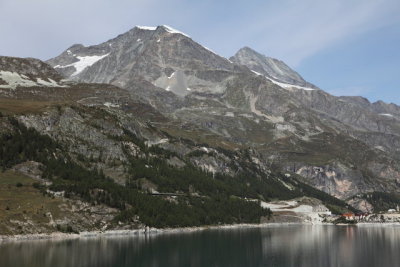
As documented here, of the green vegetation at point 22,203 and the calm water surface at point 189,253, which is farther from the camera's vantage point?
the green vegetation at point 22,203

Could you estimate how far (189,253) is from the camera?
449 ft

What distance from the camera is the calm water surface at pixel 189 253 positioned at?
11444 centimetres

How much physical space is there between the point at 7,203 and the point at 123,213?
46553mm

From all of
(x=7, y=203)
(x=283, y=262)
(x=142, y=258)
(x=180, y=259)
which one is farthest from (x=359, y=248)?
(x=7, y=203)

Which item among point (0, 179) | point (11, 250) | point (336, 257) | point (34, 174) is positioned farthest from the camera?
point (34, 174)

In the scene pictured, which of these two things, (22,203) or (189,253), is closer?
(189,253)

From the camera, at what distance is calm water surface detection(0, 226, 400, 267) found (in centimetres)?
11444

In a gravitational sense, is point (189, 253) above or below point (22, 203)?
below

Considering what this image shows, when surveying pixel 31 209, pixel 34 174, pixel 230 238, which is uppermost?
pixel 34 174

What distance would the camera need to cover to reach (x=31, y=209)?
16450 centimetres

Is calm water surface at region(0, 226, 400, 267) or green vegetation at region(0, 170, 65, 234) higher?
green vegetation at region(0, 170, 65, 234)

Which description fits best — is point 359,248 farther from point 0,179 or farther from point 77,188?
point 0,179

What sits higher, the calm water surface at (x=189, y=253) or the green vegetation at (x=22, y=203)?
the green vegetation at (x=22, y=203)

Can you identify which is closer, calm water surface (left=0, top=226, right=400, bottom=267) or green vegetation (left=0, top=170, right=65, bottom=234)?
calm water surface (left=0, top=226, right=400, bottom=267)
